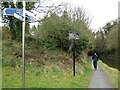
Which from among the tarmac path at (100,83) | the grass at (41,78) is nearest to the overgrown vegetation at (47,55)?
the grass at (41,78)

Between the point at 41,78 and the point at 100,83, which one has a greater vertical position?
the point at 41,78

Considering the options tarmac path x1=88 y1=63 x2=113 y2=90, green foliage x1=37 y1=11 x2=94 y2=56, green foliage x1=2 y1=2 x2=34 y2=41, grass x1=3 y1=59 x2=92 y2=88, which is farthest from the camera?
green foliage x1=37 y1=11 x2=94 y2=56

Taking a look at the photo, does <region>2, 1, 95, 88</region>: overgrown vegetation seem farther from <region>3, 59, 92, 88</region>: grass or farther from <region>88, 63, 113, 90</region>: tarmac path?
<region>88, 63, 113, 90</region>: tarmac path

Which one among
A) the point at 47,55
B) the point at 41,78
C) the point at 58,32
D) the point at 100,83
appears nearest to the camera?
the point at 41,78

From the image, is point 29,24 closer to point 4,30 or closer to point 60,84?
point 4,30

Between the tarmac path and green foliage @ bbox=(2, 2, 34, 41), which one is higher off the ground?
green foliage @ bbox=(2, 2, 34, 41)

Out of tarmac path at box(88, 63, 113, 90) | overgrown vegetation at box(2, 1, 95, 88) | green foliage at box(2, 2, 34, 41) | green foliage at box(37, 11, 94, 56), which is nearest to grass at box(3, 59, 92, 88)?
overgrown vegetation at box(2, 1, 95, 88)

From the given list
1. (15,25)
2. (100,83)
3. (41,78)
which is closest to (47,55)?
(15,25)

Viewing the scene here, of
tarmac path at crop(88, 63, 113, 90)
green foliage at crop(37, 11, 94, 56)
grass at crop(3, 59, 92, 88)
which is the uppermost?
green foliage at crop(37, 11, 94, 56)

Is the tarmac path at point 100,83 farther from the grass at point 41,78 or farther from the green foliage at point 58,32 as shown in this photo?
the green foliage at point 58,32

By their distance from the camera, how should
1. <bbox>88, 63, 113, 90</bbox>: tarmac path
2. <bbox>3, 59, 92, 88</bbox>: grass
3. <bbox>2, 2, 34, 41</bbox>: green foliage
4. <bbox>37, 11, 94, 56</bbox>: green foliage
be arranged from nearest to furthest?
<bbox>3, 59, 92, 88</bbox>: grass → <bbox>88, 63, 113, 90</bbox>: tarmac path → <bbox>2, 2, 34, 41</bbox>: green foliage → <bbox>37, 11, 94, 56</bbox>: green foliage

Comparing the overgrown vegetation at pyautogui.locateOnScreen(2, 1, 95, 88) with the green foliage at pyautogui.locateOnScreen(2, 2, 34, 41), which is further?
the green foliage at pyautogui.locateOnScreen(2, 2, 34, 41)

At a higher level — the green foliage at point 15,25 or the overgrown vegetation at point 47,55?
the green foliage at point 15,25

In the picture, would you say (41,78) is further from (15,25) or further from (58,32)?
A: (58,32)
